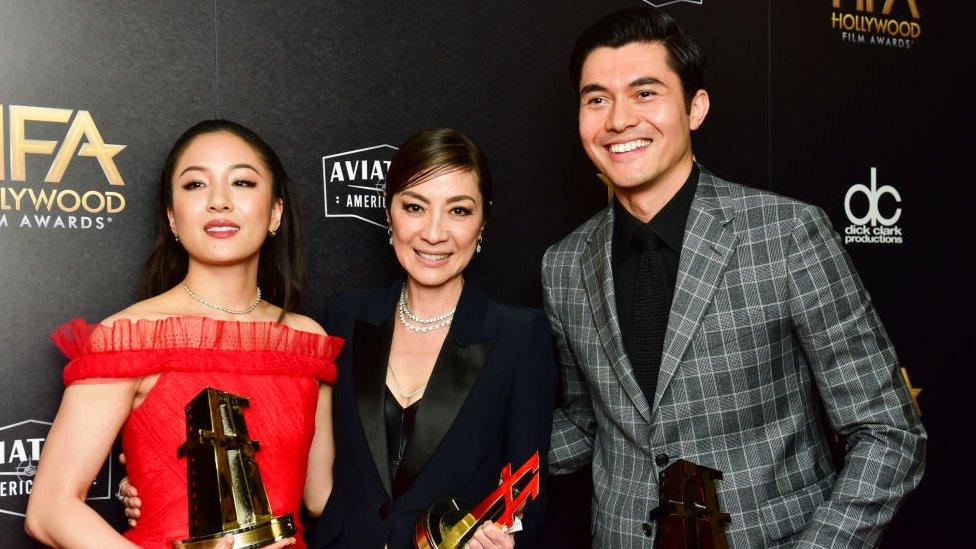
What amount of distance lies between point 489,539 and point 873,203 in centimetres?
213

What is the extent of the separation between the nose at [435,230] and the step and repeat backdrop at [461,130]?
580 millimetres

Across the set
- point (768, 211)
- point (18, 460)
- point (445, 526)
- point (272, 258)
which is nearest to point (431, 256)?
point (272, 258)

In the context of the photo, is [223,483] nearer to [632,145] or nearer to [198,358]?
[198,358]

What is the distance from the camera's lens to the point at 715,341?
5.90 ft

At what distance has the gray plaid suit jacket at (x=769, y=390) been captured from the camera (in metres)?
1.72

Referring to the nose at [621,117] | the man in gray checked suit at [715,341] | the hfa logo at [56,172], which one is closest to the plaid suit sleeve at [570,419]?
the man in gray checked suit at [715,341]

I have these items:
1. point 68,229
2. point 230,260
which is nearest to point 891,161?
point 230,260

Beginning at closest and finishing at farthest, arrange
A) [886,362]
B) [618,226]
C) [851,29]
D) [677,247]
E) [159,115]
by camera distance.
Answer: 1. [886,362]
2. [677,247]
3. [618,226]
4. [159,115]
5. [851,29]

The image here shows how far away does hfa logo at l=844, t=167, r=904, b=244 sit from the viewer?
120 inches

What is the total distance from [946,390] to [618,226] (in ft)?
5.97

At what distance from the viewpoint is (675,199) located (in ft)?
6.38

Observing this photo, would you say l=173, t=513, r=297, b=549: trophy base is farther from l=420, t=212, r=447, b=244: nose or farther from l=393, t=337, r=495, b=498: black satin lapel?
l=420, t=212, r=447, b=244: nose

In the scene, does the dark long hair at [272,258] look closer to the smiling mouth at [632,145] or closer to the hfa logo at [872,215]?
the smiling mouth at [632,145]

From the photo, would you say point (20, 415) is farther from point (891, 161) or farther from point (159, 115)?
point (891, 161)
